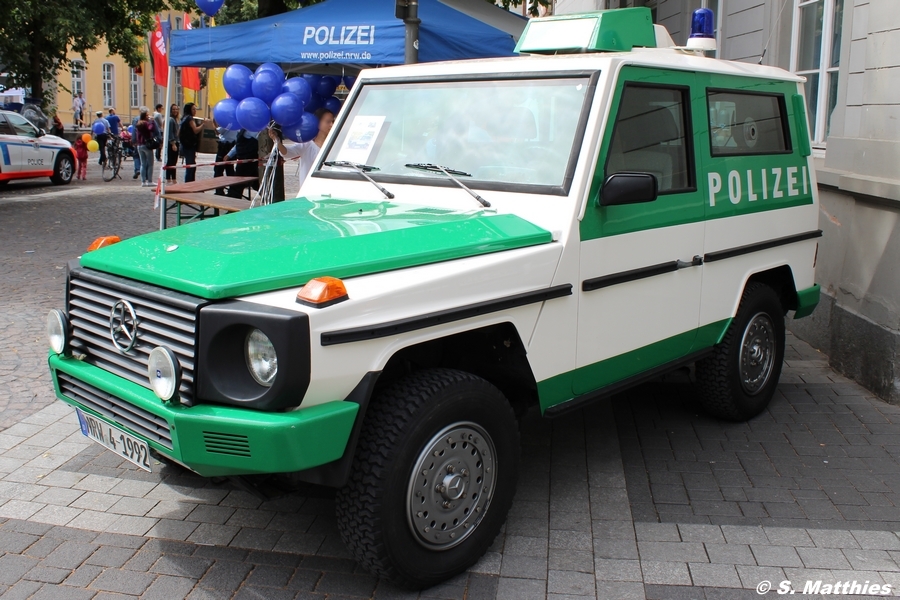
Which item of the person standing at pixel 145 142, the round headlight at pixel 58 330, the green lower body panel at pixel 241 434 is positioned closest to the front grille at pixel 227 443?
the green lower body panel at pixel 241 434

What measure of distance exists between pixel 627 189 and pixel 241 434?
193 cm

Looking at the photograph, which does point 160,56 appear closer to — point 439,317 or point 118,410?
point 118,410

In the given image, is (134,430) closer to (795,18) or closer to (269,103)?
(269,103)

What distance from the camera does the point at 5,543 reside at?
384cm

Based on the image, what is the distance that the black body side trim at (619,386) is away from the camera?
13.0 ft

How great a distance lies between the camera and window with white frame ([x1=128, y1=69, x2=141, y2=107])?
48797 millimetres

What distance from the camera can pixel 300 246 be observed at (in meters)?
3.47

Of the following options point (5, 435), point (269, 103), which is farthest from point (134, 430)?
→ point (269, 103)

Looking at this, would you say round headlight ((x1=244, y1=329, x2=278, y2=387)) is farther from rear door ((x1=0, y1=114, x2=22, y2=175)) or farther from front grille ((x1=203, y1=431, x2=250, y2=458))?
rear door ((x1=0, y1=114, x2=22, y2=175))

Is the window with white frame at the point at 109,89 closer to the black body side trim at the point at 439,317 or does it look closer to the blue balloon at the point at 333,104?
the blue balloon at the point at 333,104

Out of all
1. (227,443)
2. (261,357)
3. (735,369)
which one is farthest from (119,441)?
(735,369)

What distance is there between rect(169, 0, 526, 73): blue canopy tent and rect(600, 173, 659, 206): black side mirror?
4.78m

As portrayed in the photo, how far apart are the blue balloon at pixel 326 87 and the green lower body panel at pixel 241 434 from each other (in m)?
7.46

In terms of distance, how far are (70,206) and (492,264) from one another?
14276 millimetres
